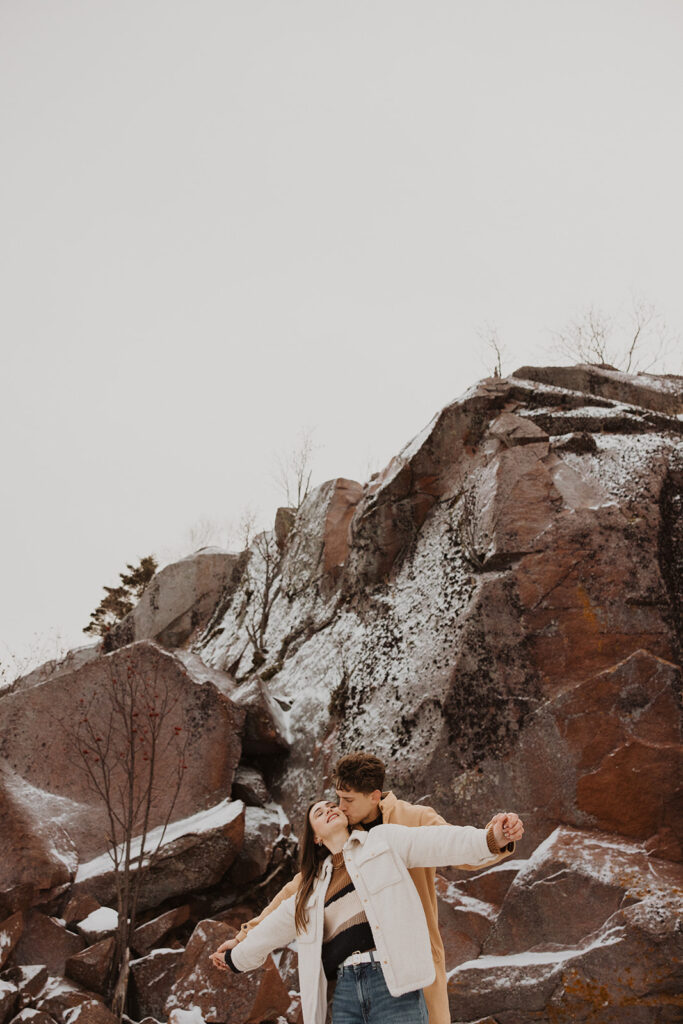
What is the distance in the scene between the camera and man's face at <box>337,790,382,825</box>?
366 centimetres

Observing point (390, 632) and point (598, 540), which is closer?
point (598, 540)

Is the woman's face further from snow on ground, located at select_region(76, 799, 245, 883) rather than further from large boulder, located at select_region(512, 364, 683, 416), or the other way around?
large boulder, located at select_region(512, 364, 683, 416)

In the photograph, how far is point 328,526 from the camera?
1537 centimetres

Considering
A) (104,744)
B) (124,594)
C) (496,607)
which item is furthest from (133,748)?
(124,594)

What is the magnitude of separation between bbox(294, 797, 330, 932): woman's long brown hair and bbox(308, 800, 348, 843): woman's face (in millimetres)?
54

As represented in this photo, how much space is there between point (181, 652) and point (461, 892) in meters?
5.94

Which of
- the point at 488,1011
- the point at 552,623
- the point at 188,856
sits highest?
the point at 552,623

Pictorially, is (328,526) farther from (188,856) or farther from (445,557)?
(188,856)

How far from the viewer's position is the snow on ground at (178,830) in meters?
9.28

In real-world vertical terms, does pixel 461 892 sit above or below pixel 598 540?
below

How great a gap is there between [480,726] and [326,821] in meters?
5.43

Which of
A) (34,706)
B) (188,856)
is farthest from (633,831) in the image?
(34,706)

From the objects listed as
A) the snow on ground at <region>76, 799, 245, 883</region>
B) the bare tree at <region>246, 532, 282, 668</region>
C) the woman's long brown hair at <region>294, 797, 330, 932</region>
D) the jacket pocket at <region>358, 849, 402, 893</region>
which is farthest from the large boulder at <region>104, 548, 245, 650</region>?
the jacket pocket at <region>358, 849, 402, 893</region>

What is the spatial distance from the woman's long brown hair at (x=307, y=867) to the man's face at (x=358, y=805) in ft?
0.56
